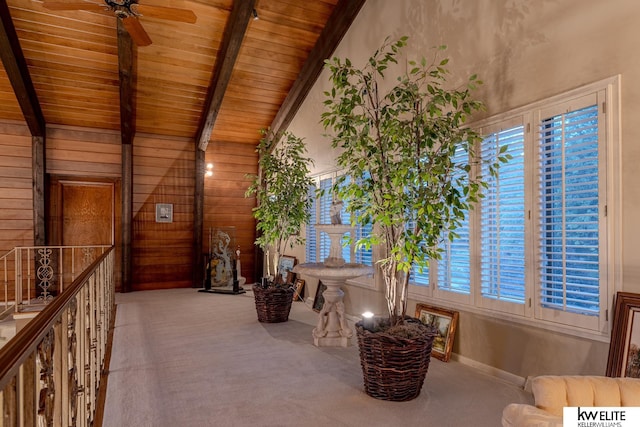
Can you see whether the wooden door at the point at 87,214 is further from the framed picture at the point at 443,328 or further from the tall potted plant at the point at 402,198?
the framed picture at the point at 443,328

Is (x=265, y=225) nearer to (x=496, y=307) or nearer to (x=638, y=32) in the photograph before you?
(x=496, y=307)

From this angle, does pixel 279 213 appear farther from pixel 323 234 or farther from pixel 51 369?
pixel 51 369

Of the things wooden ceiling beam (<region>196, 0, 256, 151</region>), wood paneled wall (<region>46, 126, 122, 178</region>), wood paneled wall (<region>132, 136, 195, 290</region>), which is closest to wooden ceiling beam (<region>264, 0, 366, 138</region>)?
wooden ceiling beam (<region>196, 0, 256, 151</region>)

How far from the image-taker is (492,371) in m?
3.09

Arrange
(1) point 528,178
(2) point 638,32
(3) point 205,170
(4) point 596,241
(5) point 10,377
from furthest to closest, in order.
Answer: (3) point 205,170 < (1) point 528,178 < (4) point 596,241 < (2) point 638,32 < (5) point 10,377

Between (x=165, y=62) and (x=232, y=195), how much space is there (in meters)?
2.92

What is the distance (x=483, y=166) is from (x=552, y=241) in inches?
32.1

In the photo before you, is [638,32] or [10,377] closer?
[10,377]

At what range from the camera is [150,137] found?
7.17 metres

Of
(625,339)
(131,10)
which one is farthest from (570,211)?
(131,10)

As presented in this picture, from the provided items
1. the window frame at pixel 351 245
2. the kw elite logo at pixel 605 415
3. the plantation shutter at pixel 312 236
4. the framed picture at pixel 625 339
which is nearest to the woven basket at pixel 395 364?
the framed picture at pixel 625 339

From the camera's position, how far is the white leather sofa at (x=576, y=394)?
1369 millimetres

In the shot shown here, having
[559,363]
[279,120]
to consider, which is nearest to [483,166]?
[559,363]

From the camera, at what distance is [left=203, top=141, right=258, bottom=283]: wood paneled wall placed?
7602 mm
